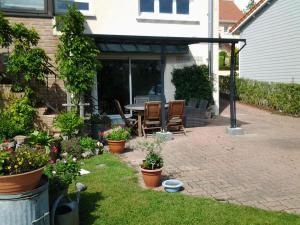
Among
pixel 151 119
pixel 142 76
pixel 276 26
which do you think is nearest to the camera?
pixel 151 119

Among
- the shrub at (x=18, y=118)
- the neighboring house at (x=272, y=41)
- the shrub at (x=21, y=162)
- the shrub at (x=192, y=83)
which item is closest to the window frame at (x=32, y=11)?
the shrub at (x=18, y=118)

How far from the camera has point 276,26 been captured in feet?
60.6

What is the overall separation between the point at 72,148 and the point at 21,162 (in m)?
4.44

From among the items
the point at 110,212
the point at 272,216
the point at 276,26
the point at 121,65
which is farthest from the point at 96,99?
the point at 276,26

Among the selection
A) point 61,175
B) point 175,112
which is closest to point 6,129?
point 61,175

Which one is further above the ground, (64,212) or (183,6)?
(183,6)

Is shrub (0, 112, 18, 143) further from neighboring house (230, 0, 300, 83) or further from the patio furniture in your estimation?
neighboring house (230, 0, 300, 83)

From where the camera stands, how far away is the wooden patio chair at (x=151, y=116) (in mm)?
10656

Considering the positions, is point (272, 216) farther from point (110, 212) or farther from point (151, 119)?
point (151, 119)

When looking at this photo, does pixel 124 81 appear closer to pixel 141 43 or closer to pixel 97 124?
pixel 141 43

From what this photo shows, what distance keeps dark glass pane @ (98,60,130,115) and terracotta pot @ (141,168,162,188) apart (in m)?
7.48

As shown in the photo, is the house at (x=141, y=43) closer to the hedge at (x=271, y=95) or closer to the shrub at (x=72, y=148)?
the hedge at (x=271, y=95)

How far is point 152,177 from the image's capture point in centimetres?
609

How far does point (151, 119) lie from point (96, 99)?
117 inches
